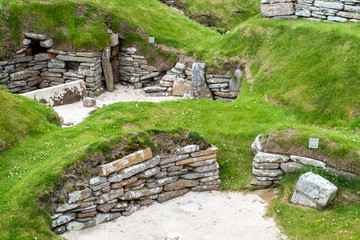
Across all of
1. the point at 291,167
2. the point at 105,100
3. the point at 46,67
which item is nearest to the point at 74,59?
the point at 46,67

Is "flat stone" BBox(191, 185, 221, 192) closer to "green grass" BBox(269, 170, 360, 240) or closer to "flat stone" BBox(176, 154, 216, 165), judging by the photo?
"flat stone" BBox(176, 154, 216, 165)

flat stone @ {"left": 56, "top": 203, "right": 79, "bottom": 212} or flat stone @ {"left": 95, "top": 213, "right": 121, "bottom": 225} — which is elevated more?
flat stone @ {"left": 56, "top": 203, "right": 79, "bottom": 212}

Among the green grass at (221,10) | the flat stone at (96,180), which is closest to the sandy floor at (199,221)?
the flat stone at (96,180)

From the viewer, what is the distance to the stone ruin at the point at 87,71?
18.8 meters

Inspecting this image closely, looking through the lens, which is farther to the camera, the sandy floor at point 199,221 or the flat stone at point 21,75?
the flat stone at point 21,75

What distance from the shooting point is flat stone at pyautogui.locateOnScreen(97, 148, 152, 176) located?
354 inches

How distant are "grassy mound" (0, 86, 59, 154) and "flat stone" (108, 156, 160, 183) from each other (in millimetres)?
3332

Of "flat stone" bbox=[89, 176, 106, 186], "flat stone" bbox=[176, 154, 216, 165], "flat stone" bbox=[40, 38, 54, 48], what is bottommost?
"flat stone" bbox=[176, 154, 216, 165]

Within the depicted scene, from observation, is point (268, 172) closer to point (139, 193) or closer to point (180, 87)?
point (139, 193)

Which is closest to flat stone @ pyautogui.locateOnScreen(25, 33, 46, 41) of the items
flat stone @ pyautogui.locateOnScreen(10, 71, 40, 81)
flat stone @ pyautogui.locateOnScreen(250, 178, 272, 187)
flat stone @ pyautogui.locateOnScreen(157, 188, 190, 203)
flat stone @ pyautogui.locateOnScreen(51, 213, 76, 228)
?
flat stone @ pyautogui.locateOnScreen(10, 71, 40, 81)

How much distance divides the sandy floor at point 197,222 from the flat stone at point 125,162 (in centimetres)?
125

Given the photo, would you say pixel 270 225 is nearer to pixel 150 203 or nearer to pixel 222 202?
pixel 222 202

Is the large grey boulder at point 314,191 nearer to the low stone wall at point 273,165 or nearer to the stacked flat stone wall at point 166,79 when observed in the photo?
the low stone wall at point 273,165

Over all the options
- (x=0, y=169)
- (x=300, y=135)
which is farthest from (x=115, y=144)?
(x=300, y=135)
